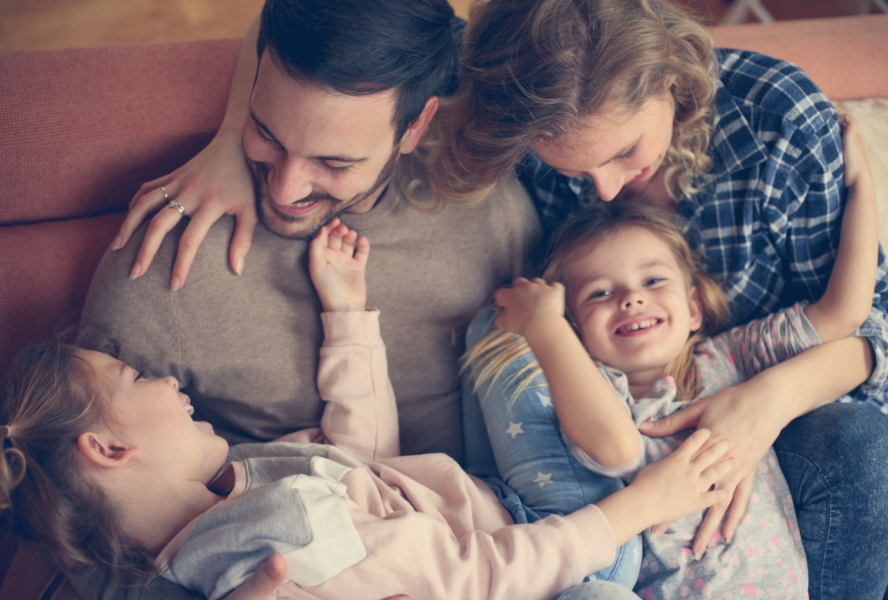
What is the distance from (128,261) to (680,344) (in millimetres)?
1159

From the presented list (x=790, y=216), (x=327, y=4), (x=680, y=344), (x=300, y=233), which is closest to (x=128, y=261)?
(x=300, y=233)

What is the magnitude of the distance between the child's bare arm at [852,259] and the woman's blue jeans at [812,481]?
185mm

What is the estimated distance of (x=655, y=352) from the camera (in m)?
1.40

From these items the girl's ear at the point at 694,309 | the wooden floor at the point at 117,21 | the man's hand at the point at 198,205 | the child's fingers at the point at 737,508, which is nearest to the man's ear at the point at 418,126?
the man's hand at the point at 198,205

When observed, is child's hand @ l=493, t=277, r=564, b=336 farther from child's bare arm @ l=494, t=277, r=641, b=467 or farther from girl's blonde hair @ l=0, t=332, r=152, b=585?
girl's blonde hair @ l=0, t=332, r=152, b=585

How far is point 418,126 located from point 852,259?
94cm

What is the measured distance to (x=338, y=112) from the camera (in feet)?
3.64

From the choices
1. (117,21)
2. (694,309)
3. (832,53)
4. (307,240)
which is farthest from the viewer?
(117,21)

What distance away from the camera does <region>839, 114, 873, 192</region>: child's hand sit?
139cm

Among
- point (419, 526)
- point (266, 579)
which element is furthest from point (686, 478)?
point (266, 579)

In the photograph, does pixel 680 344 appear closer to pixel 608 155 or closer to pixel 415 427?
pixel 608 155

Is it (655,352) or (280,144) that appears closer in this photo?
(280,144)

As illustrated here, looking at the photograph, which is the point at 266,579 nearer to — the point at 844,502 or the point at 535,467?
the point at 535,467

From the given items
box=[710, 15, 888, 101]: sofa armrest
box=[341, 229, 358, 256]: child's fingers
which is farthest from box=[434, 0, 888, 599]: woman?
box=[710, 15, 888, 101]: sofa armrest
